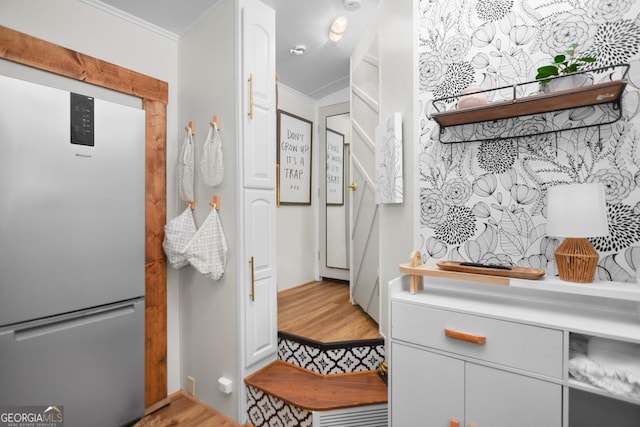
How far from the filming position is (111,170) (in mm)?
1555

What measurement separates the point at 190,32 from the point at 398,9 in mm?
1428

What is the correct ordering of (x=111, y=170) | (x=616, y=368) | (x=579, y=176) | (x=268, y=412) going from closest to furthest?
(x=616, y=368) < (x=579, y=176) < (x=111, y=170) < (x=268, y=412)

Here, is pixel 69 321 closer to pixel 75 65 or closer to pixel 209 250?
pixel 209 250

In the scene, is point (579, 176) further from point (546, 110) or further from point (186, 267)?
point (186, 267)

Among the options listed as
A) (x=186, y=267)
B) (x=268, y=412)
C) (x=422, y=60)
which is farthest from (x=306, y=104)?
(x=268, y=412)

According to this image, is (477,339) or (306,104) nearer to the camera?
(477,339)

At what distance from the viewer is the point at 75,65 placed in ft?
5.36

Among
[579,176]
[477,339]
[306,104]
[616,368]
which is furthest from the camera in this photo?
[306,104]

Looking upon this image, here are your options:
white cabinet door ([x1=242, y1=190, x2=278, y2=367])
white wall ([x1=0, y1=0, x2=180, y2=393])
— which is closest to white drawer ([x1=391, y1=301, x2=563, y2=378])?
white cabinet door ([x1=242, y1=190, x2=278, y2=367])

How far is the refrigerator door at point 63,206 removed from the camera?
125 cm

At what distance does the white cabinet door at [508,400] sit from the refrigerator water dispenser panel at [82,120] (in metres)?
2.02

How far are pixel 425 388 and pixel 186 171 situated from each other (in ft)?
5.96

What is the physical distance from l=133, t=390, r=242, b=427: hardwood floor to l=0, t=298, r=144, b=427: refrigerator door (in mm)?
169

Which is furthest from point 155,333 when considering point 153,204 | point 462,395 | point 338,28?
point 338,28
